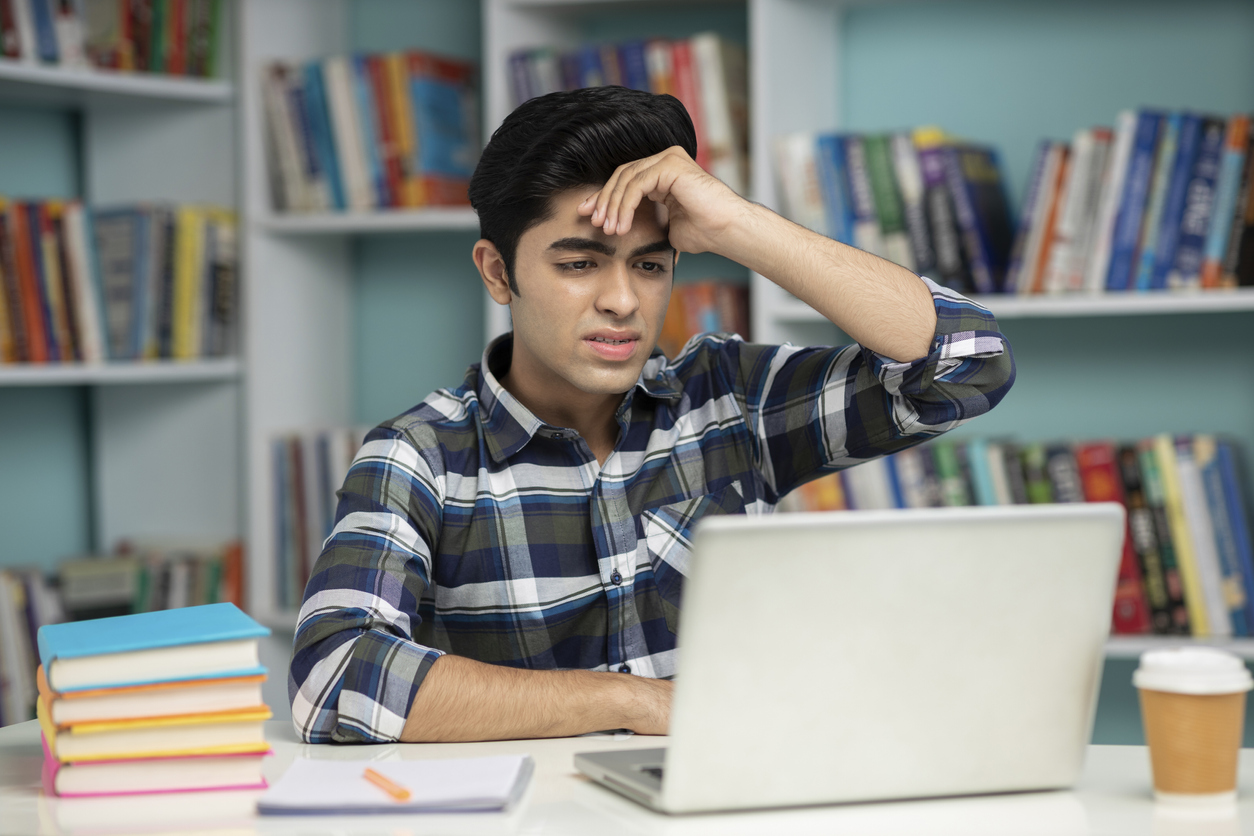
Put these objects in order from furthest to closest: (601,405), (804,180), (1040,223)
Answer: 1. (804,180)
2. (1040,223)
3. (601,405)

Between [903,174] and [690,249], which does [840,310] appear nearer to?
[690,249]

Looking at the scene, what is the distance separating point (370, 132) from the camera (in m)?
2.41

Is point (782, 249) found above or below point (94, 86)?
below

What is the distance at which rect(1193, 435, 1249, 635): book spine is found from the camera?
1.98 meters

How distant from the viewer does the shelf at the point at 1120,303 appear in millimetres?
1946

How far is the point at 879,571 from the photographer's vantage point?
830 millimetres

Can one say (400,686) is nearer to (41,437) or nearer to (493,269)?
(493,269)

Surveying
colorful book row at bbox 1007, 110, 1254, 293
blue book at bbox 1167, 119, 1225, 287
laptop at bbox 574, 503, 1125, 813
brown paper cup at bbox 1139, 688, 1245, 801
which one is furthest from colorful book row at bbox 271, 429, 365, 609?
brown paper cup at bbox 1139, 688, 1245, 801

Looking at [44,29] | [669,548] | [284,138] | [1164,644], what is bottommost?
[1164,644]

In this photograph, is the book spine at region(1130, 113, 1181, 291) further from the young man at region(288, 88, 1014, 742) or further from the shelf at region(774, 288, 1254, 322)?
the young man at region(288, 88, 1014, 742)

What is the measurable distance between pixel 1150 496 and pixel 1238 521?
13cm

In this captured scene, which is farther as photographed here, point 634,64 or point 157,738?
point 634,64

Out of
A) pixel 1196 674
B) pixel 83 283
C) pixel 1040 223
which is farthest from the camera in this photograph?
pixel 83 283

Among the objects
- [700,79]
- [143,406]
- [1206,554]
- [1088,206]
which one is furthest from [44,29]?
[1206,554]
